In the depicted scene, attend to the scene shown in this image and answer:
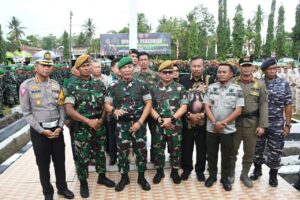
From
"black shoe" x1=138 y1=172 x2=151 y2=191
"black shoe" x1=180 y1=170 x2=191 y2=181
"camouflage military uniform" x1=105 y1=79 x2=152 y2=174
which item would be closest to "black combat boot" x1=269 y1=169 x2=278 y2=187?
"black shoe" x1=180 y1=170 x2=191 y2=181

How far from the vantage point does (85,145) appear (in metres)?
3.96

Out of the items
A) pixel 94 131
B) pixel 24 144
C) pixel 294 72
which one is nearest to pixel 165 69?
pixel 94 131

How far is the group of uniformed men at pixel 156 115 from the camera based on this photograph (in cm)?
377

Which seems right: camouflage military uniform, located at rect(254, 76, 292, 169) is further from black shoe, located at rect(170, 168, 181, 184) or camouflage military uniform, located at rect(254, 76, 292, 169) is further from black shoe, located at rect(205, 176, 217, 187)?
black shoe, located at rect(170, 168, 181, 184)

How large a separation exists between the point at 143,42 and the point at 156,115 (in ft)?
109

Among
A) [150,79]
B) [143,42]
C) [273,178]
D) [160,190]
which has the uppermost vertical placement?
[143,42]

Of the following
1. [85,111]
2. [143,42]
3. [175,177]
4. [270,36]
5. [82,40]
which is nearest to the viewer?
[85,111]

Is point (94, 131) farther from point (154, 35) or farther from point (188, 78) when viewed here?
point (154, 35)

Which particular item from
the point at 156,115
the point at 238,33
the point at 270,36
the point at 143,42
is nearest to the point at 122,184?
the point at 156,115

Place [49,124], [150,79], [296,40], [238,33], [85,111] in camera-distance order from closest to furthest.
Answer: [49,124] < [85,111] < [150,79] < [238,33] < [296,40]

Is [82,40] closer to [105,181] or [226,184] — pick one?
[105,181]

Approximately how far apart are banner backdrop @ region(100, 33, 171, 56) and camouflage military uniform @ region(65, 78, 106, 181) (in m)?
32.8

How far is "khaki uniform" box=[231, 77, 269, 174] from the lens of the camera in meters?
4.00

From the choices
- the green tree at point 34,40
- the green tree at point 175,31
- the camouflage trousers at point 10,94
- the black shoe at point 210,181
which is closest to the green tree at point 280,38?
the green tree at point 175,31
